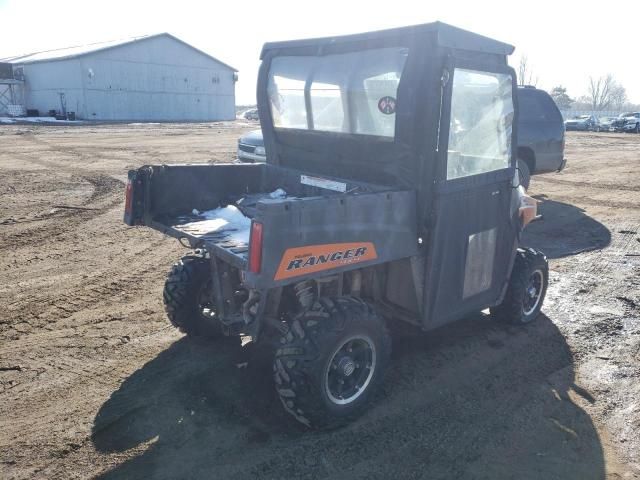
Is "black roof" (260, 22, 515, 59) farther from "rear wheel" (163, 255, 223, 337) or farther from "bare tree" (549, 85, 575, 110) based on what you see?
"bare tree" (549, 85, 575, 110)

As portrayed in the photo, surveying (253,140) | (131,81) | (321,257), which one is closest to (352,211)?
(321,257)

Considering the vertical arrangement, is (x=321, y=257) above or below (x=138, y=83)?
below

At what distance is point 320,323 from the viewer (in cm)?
346

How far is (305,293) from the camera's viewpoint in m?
3.94

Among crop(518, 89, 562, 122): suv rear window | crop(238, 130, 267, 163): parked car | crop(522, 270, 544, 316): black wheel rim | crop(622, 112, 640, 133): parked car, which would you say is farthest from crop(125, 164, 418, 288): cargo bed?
crop(622, 112, 640, 133): parked car

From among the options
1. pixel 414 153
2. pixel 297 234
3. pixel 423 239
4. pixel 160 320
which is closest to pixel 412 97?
pixel 414 153

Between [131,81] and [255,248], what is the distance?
4356 centimetres

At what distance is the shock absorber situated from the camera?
3918 millimetres

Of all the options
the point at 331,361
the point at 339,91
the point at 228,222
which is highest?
the point at 339,91

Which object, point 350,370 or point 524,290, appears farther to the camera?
point 524,290

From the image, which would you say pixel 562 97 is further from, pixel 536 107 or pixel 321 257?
pixel 321 257

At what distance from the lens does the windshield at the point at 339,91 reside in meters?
3.95

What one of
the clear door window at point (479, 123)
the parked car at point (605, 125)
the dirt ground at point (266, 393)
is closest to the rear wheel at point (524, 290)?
the dirt ground at point (266, 393)

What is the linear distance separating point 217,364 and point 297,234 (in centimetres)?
182
